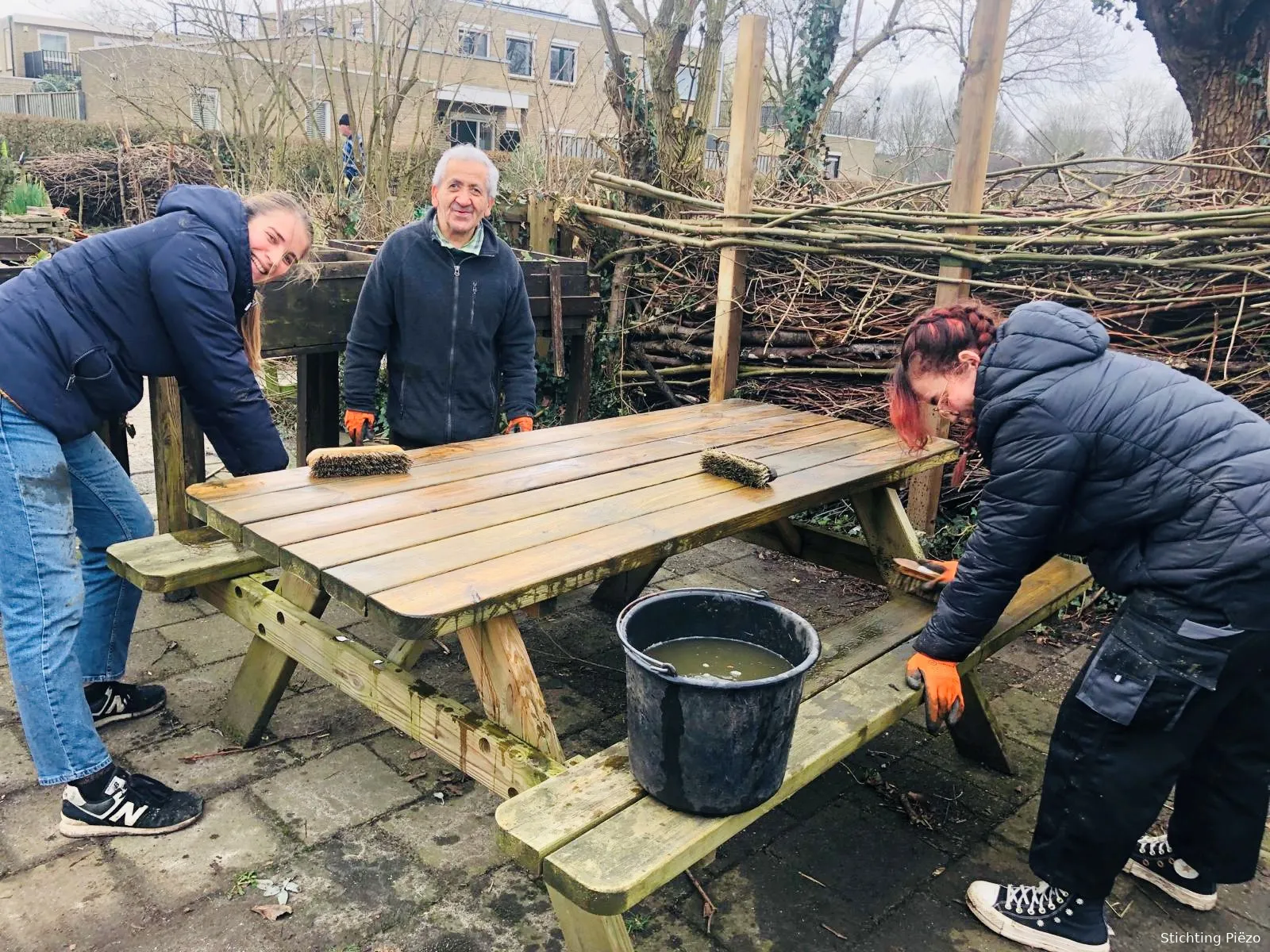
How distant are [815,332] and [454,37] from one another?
6.83 meters

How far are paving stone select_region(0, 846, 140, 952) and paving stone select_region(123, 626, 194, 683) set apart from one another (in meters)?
1.01

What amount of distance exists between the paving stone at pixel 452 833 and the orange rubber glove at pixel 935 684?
1.16 metres

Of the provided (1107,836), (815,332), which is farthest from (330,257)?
(1107,836)

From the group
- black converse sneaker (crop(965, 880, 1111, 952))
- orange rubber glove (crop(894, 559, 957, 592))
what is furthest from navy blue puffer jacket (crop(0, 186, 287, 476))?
black converse sneaker (crop(965, 880, 1111, 952))

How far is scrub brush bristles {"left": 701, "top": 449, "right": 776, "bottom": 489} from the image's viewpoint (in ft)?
8.93

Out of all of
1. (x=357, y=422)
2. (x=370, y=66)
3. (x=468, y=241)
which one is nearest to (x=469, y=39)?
(x=370, y=66)

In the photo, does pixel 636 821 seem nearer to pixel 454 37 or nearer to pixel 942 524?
pixel 942 524

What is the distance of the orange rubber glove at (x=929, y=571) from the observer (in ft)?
9.49

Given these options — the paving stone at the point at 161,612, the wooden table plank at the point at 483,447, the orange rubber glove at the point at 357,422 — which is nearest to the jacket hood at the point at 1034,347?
the wooden table plank at the point at 483,447

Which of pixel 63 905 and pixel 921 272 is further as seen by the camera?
pixel 921 272

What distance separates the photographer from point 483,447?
2.98 m

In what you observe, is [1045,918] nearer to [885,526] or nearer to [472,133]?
[885,526]

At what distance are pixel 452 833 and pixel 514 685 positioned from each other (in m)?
0.68

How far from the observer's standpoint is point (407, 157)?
8945mm
